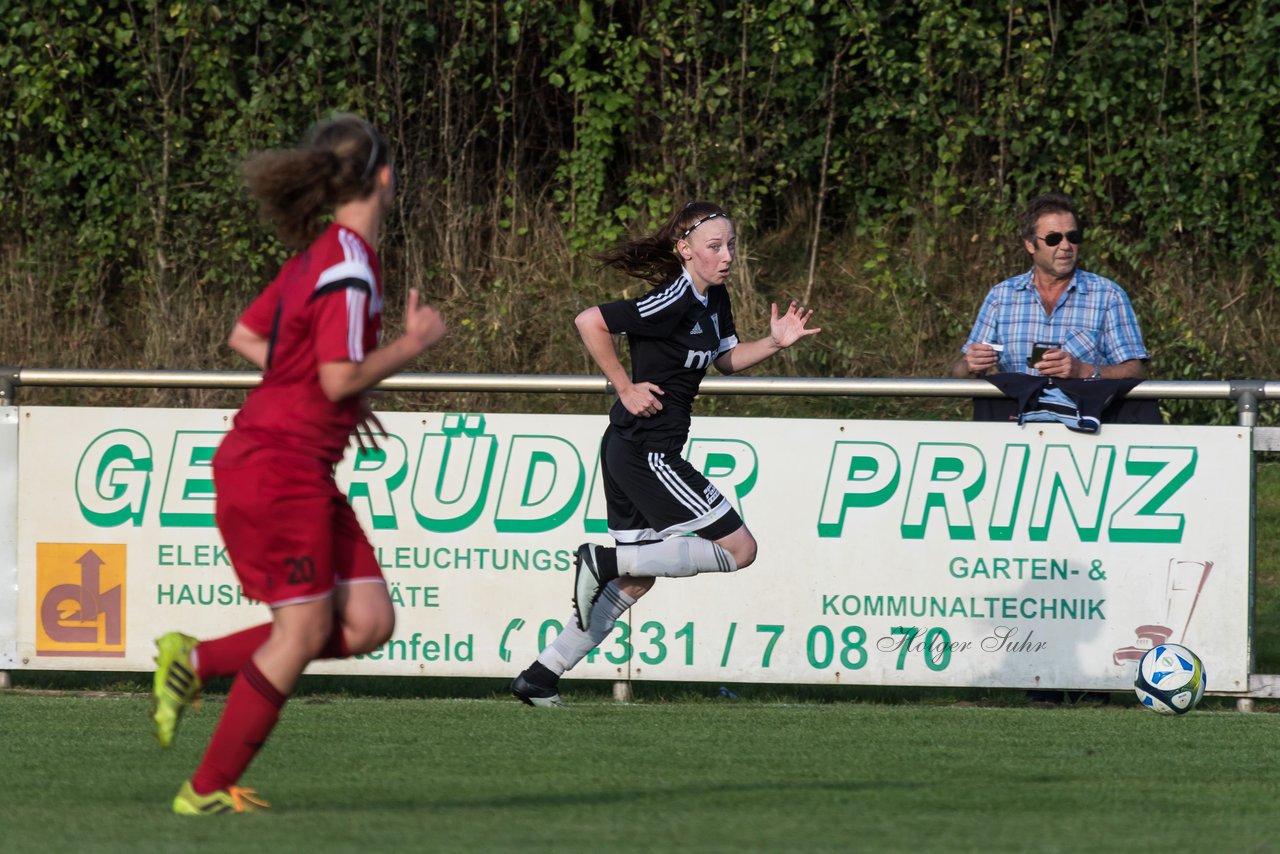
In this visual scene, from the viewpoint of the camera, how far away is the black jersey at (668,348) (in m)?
6.91

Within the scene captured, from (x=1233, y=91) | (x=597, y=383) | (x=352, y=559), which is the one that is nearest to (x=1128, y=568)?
(x=597, y=383)

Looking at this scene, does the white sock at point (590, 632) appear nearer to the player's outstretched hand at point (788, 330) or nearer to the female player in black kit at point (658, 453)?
the female player in black kit at point (658, 453)

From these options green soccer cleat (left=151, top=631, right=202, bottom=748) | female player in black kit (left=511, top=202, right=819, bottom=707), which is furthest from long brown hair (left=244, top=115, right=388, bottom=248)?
female player in black kit (left=511, top=202, right=819, bottom=707)

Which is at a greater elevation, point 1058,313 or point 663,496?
point 1058,313

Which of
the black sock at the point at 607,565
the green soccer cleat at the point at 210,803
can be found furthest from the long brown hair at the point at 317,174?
the black sock at the point at 607,565

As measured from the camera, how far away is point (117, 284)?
1448cm

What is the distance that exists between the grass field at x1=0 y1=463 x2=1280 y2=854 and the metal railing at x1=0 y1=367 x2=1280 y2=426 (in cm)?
132

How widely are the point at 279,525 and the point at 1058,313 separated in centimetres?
460

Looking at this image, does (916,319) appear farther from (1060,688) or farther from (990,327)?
(1060,688)

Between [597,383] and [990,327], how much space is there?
1.87 metres

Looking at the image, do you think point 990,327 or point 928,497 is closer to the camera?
point 928,497

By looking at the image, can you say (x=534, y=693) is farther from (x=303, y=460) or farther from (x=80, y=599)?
(x=303, y=460)

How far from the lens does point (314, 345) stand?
4.40 meters

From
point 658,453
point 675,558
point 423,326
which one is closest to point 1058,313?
point 658,453
